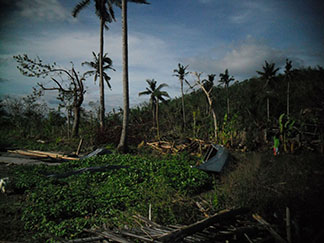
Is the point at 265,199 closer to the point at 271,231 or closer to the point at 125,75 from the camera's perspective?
the point at 271,231

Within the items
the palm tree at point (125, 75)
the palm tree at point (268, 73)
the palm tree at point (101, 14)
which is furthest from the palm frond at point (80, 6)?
the palm tree at point (268, 73)

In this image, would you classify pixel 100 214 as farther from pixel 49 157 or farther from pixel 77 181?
pixel 49 157

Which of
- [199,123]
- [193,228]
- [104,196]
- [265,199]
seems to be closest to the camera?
[193,228]

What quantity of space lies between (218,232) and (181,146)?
7.76 meters

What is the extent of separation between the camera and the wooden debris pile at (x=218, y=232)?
5.78 feet

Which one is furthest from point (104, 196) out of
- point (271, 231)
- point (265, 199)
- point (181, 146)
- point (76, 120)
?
point (76, 120)

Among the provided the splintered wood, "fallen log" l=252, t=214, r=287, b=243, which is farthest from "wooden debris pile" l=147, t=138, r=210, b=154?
"fallen log" l=252, t=214, r=287, b=243

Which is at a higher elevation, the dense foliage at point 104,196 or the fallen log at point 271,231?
the fallen log at point 271,231

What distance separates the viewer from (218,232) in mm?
1935

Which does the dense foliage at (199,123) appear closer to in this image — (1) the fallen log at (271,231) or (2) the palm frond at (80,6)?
(1) the fallen log at (271,231)

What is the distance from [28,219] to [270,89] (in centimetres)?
3837

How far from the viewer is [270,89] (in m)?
34.7

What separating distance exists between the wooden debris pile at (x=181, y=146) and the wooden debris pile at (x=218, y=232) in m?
6.58

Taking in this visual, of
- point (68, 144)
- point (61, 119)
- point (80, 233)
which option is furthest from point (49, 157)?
point (61, 119)
